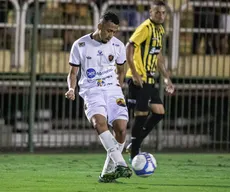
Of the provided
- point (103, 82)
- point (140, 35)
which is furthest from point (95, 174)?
point (140, 35)

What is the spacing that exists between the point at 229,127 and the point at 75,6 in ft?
12.4

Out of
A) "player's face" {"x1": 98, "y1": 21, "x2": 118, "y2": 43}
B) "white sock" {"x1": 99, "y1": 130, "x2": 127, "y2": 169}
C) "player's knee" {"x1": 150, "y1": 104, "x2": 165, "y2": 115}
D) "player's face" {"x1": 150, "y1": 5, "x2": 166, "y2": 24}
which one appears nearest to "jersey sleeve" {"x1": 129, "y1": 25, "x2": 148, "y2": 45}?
"player's face" {"x1": 150, "y1": 5, "x2": 166, "y2": 24}

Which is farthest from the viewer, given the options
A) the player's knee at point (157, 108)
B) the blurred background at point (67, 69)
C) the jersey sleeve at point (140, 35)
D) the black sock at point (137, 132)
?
the blurred background at point (67, 69)

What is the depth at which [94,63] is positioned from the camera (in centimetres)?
1165

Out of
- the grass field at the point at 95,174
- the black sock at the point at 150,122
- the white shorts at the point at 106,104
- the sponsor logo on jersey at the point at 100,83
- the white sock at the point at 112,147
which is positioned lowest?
the grass field at the point at 95,174

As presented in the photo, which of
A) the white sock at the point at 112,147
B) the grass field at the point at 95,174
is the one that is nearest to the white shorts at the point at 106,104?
the white sock at the point at 112,147

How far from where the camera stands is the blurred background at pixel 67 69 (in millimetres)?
18062

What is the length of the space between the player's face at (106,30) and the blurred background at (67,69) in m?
6.29

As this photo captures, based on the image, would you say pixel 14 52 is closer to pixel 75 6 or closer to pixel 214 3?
pixel 75 6

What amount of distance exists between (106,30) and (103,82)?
0.62m

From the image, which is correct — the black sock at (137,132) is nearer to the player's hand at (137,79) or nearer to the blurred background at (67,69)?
the player's hand at (137,79)

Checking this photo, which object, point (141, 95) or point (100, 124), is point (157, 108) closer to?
point (141, 95)

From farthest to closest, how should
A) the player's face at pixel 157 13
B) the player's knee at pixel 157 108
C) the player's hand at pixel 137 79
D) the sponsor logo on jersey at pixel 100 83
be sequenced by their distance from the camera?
the player's knee at pixel 157 108 < the player's face at pixel 157 13 < the player's hand at pixel 137 79 < the sponsor logo on jersey at pixel 100 83

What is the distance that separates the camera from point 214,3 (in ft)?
61.4
